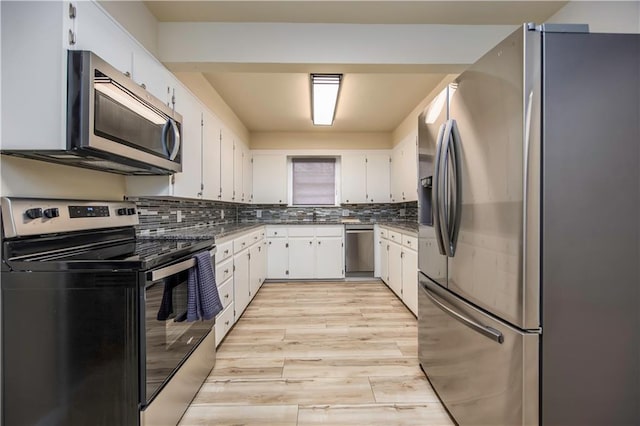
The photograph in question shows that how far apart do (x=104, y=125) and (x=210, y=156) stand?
4.88 ft

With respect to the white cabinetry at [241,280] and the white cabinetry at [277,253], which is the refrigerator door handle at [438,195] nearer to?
Answer: the white cabinetry at [241,280]

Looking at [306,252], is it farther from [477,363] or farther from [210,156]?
[477,363]

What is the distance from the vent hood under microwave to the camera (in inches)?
45.9

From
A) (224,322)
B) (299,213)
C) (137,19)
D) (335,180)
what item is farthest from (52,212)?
(335,180)

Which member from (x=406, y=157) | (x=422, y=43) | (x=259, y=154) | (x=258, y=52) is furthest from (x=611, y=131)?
(x=259, y=154)

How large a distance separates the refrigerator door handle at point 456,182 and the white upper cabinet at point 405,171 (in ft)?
6.64

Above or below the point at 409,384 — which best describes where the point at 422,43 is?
above

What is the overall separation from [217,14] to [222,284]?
1964mm

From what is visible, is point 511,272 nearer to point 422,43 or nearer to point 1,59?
point 422,43

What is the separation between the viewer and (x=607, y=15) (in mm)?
1585

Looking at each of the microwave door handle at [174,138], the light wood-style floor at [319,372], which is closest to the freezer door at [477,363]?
the light wood-style floor at [319,372]

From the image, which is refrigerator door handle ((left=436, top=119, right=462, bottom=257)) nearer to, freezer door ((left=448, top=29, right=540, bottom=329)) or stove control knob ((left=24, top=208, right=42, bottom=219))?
freezer door ((left=448, top=29, right=540, bottom=329))

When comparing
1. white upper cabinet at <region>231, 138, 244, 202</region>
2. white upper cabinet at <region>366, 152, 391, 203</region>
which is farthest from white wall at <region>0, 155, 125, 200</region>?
white upper cabinet at <region>366, 152, 391, 203</region>

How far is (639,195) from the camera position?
106 cm
